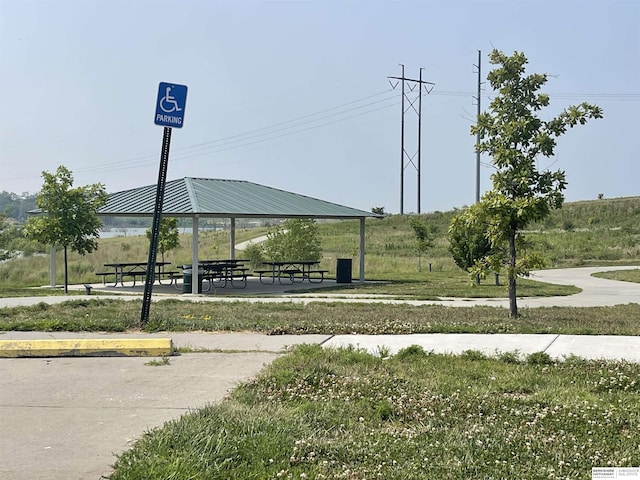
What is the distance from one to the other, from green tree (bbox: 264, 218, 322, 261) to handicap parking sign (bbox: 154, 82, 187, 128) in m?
21.1

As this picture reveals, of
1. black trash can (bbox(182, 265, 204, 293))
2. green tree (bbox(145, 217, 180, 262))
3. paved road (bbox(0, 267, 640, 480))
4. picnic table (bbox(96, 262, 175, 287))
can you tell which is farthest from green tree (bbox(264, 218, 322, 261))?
paved road (bbox(0, 267, 640, 480))

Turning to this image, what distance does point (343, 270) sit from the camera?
86.6ft

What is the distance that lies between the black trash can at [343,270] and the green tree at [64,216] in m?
8.62

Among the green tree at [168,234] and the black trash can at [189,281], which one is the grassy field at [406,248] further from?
the black trash can at [189,281]

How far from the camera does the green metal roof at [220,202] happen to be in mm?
22219

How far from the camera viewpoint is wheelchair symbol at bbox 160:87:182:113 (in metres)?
10.8

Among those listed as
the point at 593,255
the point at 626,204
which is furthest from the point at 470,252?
the point at 626,204

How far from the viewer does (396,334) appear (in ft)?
34.2

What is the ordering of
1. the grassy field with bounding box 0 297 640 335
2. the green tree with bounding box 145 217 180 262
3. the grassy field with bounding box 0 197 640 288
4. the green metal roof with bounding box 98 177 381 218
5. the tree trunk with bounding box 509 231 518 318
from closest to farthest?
the grassy field with bounding box 0 297 640 335 → the tree trunk with bounding box 509 231 518 318 → the green metal roof with bounding box 98 177 381 218 → the green tree with bounding box 145 217 180 262 → the grassy field with bounding box 0 197 640 288

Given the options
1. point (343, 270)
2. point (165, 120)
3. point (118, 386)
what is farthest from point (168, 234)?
point (118, 386)

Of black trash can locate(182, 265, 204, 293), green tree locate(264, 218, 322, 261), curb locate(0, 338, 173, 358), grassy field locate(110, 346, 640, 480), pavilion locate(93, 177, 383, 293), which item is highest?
pavilion locate(93, 177, 383, 293)

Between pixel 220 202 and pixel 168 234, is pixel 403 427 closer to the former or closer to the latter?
pixel 220 202

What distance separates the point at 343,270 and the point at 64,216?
990cm

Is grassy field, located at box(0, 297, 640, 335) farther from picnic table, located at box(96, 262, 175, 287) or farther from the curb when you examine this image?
picnic table, located at box(96, 262, 175, 287)
